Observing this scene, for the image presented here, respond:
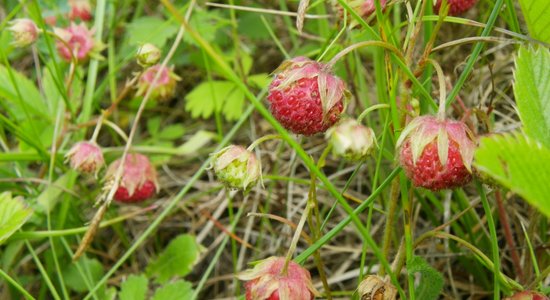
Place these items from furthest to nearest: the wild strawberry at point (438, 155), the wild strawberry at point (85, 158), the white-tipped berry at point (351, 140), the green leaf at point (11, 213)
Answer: the wild strawberry at point (85, 158)
the green leaf at point (11, 213)
the wild strawberry at point (438, 155)
the white-tipped berry at point (351, 140)

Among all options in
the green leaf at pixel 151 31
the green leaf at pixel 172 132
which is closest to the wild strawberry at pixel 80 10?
the green leaf at pixel 151 31

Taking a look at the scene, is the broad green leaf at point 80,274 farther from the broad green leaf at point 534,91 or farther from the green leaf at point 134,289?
the broad green leaf at point 534,91

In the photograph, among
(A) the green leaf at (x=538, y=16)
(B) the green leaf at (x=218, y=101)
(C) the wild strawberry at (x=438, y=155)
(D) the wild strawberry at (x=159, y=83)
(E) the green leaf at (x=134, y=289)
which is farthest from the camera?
(B) the green leaf at (x=218, y=101)

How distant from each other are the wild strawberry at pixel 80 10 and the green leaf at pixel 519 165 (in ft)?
6.00

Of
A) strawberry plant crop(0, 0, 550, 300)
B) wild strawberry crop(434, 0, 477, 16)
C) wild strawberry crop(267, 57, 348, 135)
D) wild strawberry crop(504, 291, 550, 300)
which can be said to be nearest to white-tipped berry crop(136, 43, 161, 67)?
strawberry plant crop(0, 0, 550, 300)

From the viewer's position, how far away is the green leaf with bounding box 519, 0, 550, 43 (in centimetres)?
121

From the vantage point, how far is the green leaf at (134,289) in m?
1.65

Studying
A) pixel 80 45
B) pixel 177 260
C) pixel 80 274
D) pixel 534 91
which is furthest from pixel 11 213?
pixel 534 91

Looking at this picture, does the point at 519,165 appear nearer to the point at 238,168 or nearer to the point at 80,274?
the point at 238,168

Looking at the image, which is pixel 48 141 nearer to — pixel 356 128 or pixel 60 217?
pixel 60 217

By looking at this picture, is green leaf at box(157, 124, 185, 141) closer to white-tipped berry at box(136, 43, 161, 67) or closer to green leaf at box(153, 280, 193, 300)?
white-tipped berry at box(136, 43, 161, 67)

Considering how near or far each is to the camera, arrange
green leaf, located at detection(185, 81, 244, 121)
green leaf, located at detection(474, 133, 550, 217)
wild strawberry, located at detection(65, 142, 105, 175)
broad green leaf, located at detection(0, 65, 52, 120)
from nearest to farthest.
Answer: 1. green leaf, located at detection(474, 133, 550, 217)
2. wild strawberry, located at detection(65, 142, 105, 175)
3. broad green leaf, located at detection(0, 65, 52, 120)
4. green leaf, located at detection(185, 81, 244, 121)

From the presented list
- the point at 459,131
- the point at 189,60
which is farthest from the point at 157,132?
the point at 459,131

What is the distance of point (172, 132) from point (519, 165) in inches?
68.6
